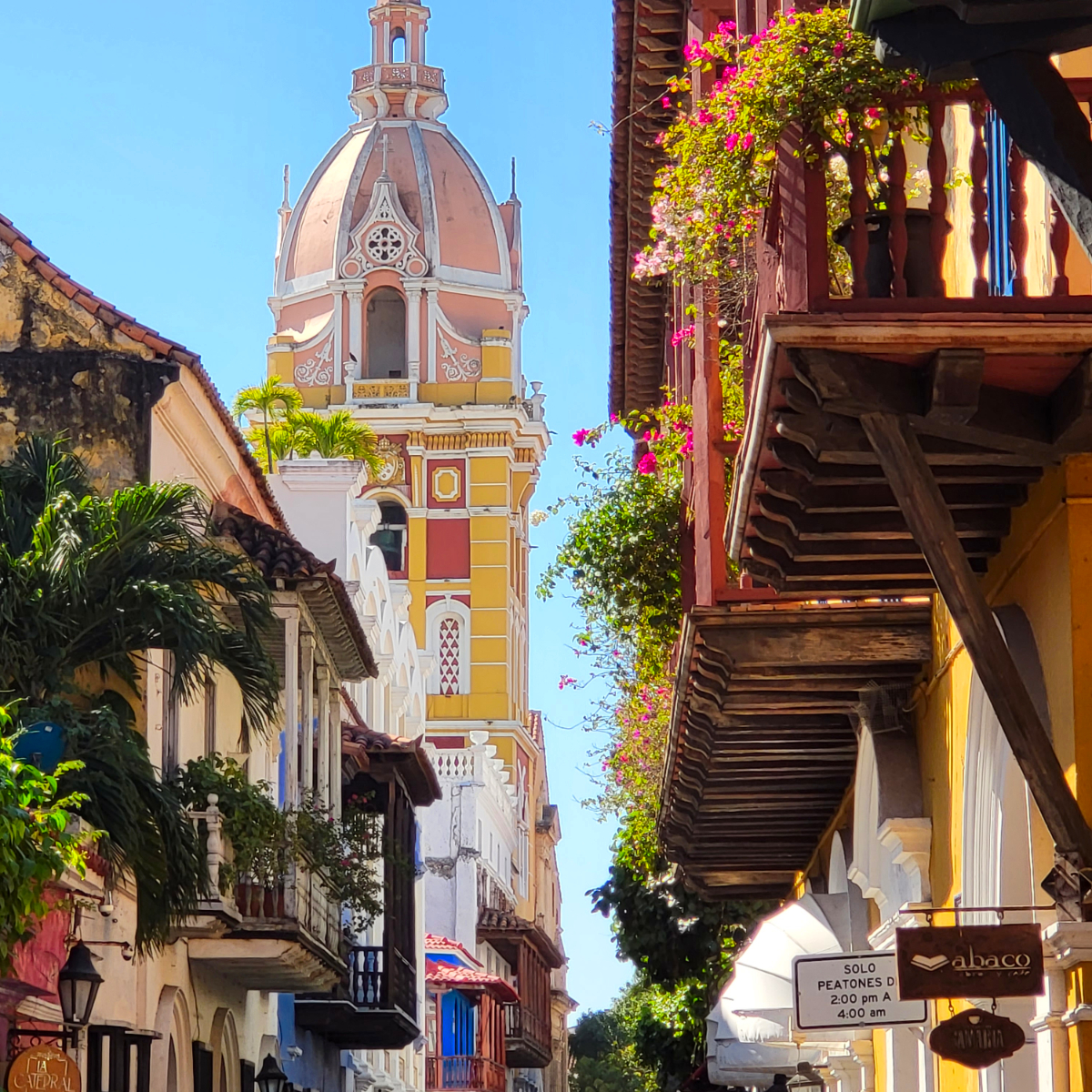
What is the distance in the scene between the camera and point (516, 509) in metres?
67.2

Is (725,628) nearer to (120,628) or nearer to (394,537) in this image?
(120,628)

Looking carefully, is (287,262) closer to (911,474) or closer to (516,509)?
(516,509)

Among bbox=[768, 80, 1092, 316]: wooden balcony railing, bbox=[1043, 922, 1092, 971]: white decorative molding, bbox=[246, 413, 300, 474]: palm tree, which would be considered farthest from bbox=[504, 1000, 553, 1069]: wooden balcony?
bbox=[768, 80, 1092, 316]: wooden balcony railing

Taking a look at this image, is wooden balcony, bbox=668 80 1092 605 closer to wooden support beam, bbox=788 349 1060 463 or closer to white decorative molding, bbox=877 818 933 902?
wooden support beam, bbox=788 349 1060 463

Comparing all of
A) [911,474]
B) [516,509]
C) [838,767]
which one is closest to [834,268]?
[911,474]

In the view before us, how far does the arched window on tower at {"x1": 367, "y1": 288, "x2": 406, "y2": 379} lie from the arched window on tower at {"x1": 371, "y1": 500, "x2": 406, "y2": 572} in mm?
4382

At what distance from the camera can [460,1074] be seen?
44.1m

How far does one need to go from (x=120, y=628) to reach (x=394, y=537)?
171ft

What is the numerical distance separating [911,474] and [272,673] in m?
7.71

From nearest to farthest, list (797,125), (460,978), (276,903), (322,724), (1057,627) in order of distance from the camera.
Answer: (797,125) → (1057,627) → (276,903) → (322,724) → (460,978)

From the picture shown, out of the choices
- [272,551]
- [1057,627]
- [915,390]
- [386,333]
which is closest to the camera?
[915,390]

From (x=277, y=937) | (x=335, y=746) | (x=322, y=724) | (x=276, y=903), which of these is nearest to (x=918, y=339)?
(x=276, y=903)

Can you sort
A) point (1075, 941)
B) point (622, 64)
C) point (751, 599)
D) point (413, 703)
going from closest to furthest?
point (1075, 941), point (751, 599), point (622, 64), point (413, 703)

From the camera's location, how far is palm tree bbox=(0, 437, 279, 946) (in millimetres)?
12852
